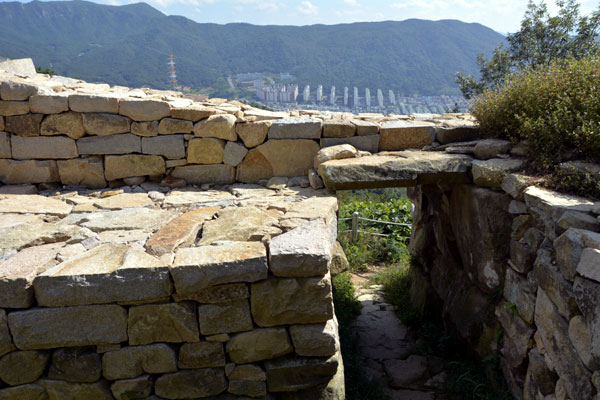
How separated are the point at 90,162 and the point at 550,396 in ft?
15.5

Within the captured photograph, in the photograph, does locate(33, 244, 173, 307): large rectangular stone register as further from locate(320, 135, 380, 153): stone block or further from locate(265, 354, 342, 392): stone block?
locate(320, 135, 380, 153): stone block

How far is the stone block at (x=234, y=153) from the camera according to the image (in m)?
4.61

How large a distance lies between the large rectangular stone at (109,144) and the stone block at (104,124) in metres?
0.06

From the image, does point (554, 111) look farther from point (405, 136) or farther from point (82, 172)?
point (82, 172)

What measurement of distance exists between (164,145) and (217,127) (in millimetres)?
622

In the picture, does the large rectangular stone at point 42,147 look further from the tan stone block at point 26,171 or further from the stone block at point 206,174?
the stone block at point 206,174

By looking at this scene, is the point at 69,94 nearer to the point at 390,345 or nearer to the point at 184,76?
the point at 390,345

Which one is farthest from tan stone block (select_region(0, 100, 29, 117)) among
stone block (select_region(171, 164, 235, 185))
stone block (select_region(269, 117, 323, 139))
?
stone block (select_region(269, 117, 323, 139))

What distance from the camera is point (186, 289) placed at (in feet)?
8.32

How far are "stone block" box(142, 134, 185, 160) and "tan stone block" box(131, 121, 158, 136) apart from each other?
82mm

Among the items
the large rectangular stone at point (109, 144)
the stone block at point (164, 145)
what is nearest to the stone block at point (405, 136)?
the stone block at point (164, 145)

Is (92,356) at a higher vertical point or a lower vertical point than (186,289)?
lower

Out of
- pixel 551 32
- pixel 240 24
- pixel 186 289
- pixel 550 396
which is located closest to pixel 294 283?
pixel 186 289

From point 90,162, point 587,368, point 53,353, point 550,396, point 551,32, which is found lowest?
point 550,396
